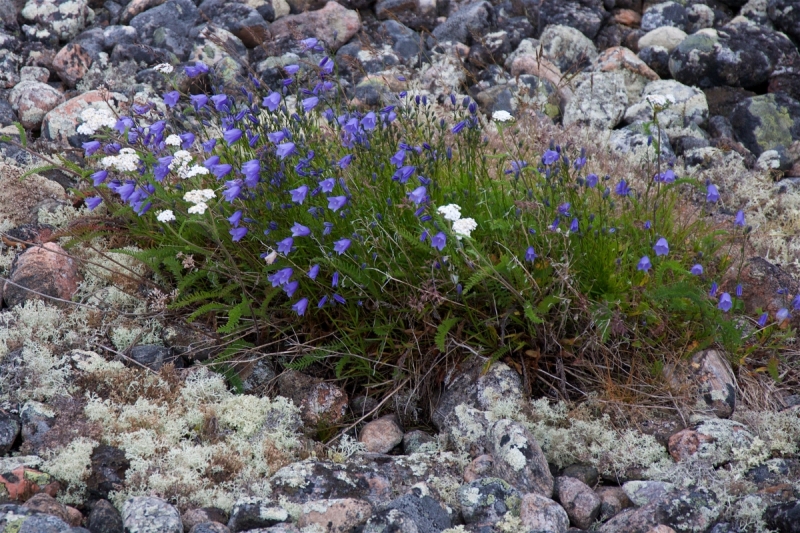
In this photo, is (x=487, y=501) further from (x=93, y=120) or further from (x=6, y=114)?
(x=6, y=114)

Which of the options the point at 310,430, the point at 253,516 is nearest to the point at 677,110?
the point at 310,430

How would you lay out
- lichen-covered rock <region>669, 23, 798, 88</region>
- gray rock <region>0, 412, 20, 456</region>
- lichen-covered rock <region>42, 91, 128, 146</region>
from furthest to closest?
1. lichen-covered rock <region>669, 23, 798, 88</region>
2. lichen-covered rock <region>42, 91, 128, 146</region>
3. gray rock <region>0, 412, 20, 456</region>

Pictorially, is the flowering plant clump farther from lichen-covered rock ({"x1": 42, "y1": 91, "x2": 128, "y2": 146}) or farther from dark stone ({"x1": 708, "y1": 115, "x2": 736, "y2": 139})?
dark stone ({"x1": 708, "y1": 115, "x2": 736, "y2": 139})

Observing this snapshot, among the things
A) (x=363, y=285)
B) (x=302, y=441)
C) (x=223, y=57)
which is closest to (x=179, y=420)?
(x=302, y=441)

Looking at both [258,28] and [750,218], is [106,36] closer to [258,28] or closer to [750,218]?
[258,28]

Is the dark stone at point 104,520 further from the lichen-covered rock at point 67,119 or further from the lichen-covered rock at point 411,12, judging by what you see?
the lichen-covered rock at point 411,12

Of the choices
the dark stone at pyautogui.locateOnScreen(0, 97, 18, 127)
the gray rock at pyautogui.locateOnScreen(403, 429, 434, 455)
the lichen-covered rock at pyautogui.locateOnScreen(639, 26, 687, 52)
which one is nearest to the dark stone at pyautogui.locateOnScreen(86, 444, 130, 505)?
the gray rock at pyautogui.locateOnScreen(403, 429, 434, 455)

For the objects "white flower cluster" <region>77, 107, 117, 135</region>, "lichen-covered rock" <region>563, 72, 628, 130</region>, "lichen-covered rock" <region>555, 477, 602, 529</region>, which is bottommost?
"lichen-covered rock" <region>563, 72, 628, 130</region>

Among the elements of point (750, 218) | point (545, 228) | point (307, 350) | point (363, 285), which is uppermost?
point (545, 228)
